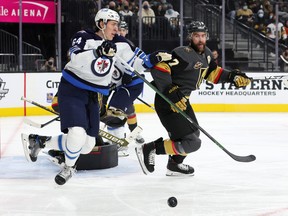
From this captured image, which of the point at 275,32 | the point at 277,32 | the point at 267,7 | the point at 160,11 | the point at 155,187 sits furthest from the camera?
the point at 267,7

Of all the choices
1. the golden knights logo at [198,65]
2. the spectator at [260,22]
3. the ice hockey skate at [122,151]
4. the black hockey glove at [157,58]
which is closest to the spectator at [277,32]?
the spectator at [260,22]

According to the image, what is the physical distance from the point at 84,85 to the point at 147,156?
71cm

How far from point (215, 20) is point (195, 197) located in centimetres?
758

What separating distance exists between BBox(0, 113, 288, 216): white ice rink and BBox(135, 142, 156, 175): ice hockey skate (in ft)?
0.22

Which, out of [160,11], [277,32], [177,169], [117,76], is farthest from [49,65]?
[177,169]

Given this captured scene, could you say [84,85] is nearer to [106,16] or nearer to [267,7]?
[106,16]

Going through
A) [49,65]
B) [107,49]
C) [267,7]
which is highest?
[267,7]

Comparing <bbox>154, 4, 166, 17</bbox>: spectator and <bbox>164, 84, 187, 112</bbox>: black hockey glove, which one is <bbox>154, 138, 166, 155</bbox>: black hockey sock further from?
<bbox>154, 4, 166, 17</bbox>: spectator

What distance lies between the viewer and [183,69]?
4270mm

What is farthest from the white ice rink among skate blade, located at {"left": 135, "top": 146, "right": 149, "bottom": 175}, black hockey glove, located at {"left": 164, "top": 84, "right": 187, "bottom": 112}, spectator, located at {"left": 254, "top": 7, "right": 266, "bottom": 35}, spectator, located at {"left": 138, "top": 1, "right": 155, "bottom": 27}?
spectator, located at {"left": 254, "top": 7, "right": 266, "bottom": 35}

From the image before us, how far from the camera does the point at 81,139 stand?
158 inches

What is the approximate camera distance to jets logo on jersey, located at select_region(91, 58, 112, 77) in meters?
4.04

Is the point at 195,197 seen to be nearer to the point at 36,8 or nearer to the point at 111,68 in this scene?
the point at 111,68

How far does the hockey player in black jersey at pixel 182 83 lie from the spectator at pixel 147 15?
640 cm
